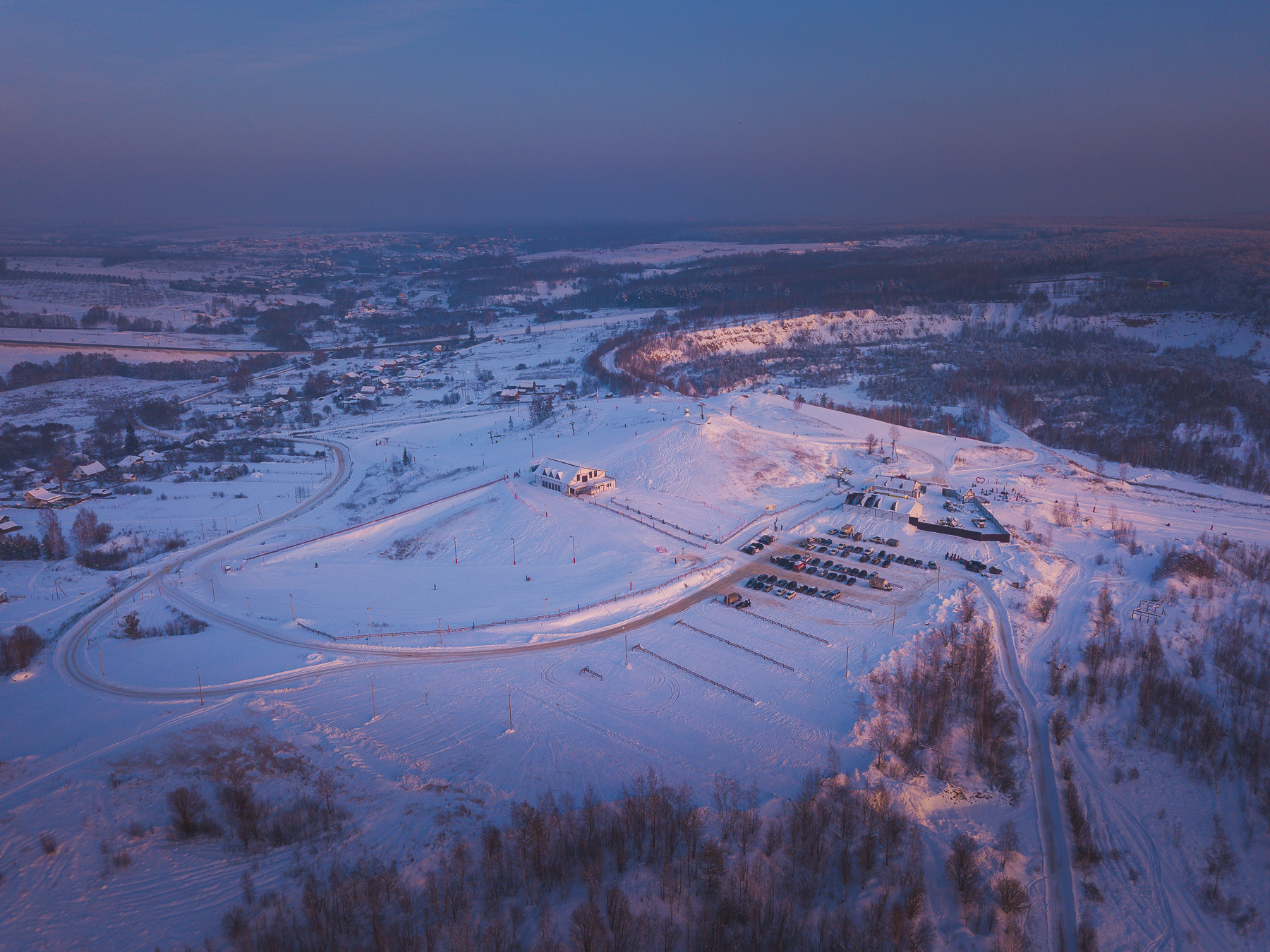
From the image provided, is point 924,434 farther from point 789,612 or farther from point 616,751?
point 616,751

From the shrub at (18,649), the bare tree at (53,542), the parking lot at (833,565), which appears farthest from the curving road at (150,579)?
the parking lot at (833,565)

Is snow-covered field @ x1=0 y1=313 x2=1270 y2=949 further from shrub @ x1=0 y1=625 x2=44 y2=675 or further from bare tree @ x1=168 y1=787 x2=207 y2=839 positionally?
shrub @ x1=0 y1=625 x2=44 y2=675

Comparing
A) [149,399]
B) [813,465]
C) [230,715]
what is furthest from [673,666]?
[149,399]

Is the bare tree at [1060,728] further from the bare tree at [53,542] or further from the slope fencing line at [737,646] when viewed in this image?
the bare tree at [53,542]

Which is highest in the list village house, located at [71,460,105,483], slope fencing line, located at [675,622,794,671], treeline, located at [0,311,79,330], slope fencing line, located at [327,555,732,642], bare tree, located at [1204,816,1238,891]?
treeline, located at [0,311,79,330]

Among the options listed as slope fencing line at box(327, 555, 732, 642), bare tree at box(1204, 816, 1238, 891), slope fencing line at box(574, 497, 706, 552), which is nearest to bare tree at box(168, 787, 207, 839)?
slope fencing line at box(327, 555, 732, 642)

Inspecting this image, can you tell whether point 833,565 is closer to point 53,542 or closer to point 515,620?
point 515,620
